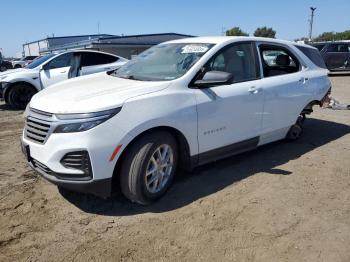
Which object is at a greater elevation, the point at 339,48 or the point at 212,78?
the point at 339,48

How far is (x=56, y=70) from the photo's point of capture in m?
9.95

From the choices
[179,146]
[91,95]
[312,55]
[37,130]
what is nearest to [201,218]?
[179,146]

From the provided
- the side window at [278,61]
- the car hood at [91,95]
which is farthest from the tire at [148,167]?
the side window at [278,61]

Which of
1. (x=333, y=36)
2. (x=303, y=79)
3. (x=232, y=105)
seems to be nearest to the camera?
(x=232, y=105)

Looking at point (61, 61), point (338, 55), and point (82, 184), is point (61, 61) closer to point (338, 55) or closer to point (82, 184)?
point (82, 184)

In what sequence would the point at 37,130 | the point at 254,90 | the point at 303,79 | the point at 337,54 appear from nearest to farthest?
the point at 37,130
the point at 254,90
the point at 303,79
the point at 337,54

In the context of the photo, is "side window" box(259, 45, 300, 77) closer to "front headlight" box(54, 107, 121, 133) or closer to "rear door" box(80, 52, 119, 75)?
"front headlight" box(54, 107, 121, 133)

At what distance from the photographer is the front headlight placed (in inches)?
127

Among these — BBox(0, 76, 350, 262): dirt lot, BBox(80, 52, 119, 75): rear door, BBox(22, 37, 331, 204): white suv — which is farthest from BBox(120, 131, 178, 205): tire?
BBox(80, 52, 119, 75): rear door

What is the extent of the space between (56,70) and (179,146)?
707 centimetres

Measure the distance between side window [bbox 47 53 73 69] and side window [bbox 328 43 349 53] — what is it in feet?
48.6

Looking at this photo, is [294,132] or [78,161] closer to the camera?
[78,161]

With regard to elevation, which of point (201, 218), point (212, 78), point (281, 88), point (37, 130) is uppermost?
point (212, 78)

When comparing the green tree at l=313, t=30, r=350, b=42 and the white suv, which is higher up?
the green tree at l=313, t=30, r=350, b=42
